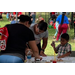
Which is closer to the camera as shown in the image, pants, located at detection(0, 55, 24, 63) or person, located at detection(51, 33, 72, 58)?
pants, located at detection(0, 55, 24, 63)

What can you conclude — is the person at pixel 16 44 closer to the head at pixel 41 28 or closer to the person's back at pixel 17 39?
the person's back at pixel 17 39

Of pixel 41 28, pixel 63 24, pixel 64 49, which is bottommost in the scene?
pixel 64 49

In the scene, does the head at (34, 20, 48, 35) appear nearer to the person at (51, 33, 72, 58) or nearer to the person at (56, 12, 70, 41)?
the person at (51, 33, 72, 58)

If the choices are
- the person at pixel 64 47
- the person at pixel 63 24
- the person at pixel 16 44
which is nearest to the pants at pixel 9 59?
the person at pixel 16 44

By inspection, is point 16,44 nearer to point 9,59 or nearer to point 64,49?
point 9,59

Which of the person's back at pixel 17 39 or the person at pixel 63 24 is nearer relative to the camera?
the person's back at pixel 17 39

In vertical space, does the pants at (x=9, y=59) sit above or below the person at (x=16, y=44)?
below

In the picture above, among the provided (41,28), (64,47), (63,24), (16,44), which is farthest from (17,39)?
(63,24)

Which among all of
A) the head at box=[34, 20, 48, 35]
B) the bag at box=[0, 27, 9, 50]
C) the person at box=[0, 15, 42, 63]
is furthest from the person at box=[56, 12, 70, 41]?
the bag at box=[0, 27, 9, 50]

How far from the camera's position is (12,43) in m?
1.98

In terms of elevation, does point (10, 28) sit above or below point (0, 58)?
above
